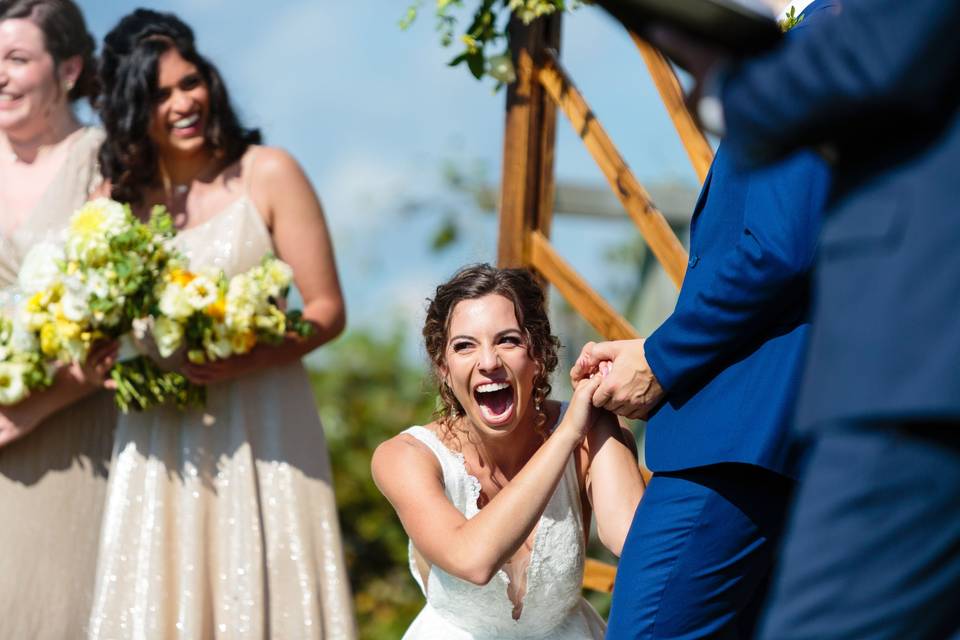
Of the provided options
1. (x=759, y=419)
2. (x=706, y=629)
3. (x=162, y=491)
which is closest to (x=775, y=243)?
(x=759, y=419)

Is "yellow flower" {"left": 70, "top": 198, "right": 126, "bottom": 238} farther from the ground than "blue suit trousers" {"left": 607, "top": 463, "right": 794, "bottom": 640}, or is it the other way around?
"yellow flower" {"left": 70, "top": 198, "right": 126, "bottom": 238}

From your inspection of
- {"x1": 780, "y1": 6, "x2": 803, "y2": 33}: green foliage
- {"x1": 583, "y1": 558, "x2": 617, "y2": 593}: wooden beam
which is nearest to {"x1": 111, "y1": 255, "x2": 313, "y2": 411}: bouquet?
{"x1": 583, "y1": 558, "x2": 617, "y2": 593}: wooden beam

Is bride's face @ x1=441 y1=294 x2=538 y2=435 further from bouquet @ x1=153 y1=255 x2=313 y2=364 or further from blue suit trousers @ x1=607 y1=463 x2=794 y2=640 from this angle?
bouquet @ x1=153 y1=255 x2=313 y2=364

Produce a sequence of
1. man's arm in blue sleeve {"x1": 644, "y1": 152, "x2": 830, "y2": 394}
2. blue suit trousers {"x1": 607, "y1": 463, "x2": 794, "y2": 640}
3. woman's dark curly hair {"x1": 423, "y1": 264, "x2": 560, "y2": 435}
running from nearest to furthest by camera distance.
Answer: man's arm in blue sleeve {"x1": 644, "y1": 152, "x2": 830, "y2": 394}, blue suit trousers {"x1": 607, "y1": 463, "x2": 794, "y2": 640}, woman's dark curly hair {"x1": 423, "y1": 264, "x2": 560, "y2": 435}

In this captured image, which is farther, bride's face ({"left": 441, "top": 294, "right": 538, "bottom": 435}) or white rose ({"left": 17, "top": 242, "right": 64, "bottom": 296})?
white rose ({"left": 17, "top": 242, "right": 64, "bottom": 296})

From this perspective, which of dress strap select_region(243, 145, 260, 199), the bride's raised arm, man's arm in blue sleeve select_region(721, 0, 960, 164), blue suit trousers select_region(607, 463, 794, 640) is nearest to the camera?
man's arm in blue sleeve select_region(721, 0, 960, 164)

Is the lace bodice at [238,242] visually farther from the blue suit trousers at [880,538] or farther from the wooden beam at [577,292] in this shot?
the blue suit trousers at [880,538]

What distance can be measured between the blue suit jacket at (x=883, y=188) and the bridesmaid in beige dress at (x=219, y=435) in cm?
264

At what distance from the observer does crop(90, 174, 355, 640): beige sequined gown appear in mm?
4258

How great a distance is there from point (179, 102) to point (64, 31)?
Result: 1.75 ft

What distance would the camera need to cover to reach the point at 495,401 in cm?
329

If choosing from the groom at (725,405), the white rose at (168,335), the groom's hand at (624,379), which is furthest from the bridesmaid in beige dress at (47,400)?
the groom at (725,405)

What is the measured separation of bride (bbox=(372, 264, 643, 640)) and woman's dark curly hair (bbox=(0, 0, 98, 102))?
181cm

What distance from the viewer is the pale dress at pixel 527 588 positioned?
3332mm
